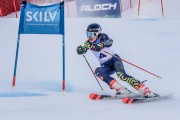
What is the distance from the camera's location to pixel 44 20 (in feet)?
16.2

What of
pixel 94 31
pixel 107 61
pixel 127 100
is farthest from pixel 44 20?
pixel 127 100

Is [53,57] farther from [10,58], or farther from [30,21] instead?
[30,21]

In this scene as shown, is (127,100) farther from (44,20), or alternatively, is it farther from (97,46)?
(44,20)

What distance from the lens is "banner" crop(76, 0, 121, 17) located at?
11.2 metres

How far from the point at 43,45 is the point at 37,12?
362 cm

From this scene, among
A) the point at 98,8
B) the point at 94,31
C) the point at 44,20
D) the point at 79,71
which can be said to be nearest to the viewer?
the point at 94,31

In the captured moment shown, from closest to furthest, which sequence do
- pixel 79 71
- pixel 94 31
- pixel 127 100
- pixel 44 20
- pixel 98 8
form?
pixel 127 100, pixel 94 31, pixel 44 20, pixel 79 71, pixel 98 8

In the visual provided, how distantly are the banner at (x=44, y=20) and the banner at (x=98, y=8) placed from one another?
6283mm

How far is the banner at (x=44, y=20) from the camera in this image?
4.96 m

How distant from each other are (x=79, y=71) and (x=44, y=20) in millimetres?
1989

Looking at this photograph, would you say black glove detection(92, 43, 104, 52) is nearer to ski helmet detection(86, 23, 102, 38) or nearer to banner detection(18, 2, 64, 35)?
ski helmet detection(86, 23, 102, 38)

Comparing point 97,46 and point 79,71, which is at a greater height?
point 97,46

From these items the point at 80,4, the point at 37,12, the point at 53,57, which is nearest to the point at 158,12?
the point at 80,4

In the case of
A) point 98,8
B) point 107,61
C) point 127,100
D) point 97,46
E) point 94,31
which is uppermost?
point 98,8
